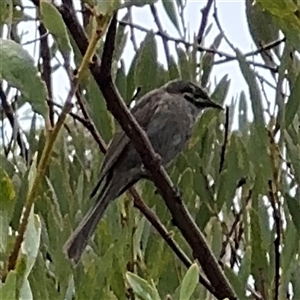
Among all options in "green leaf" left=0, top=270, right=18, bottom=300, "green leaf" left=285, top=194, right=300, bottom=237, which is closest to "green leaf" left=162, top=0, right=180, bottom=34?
"green leaf" left=285, top=194, right=300, bottom=237

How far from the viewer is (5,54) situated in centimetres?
52

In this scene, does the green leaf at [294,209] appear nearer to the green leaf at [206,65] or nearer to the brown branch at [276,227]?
the brown branch at [276,227]

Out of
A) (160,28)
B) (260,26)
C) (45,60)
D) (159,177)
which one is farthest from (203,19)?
(159,177)

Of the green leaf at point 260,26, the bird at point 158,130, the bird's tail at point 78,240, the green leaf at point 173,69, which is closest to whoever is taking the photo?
the bird's tail at point 78,240

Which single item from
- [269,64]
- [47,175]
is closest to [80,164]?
[47,175]

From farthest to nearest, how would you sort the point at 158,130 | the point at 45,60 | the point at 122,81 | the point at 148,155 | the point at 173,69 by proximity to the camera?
the point at 158,130 < the point at 45,60 < the point at 173,69 < the point at 122,81 < the point at 148,155

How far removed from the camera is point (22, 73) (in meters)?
0.53

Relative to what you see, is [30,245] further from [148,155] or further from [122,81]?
[122,81]

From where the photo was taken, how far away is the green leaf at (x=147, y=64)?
1.25 m

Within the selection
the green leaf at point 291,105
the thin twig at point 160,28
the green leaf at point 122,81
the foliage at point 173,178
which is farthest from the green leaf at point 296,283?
the thin twig at point 160,28

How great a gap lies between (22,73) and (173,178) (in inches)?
31.8

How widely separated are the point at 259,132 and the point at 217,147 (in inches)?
14.2

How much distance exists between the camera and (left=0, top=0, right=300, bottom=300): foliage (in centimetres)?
56

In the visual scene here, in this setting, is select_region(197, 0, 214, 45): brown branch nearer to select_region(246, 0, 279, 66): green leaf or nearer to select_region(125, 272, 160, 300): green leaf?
select_region(246, 0, 279, 66): green leaf
